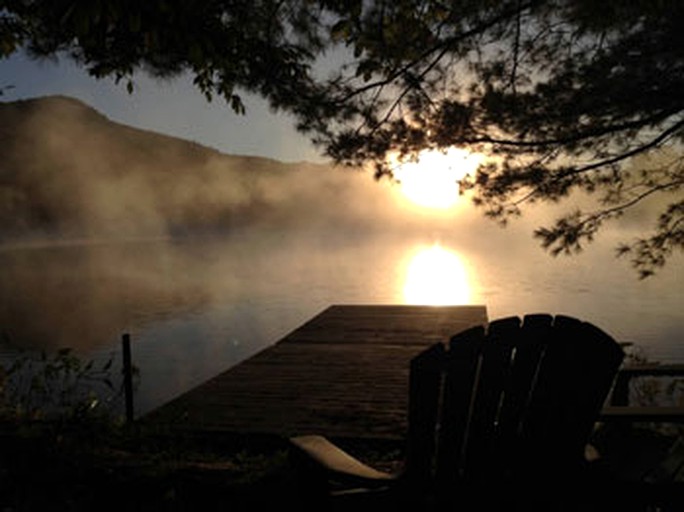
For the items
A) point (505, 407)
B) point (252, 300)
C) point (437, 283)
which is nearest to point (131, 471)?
point (505, 407)

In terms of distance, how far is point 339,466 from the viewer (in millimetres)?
2369

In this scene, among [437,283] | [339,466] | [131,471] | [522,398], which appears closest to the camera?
[339,466]

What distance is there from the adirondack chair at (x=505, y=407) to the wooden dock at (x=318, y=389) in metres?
2.73

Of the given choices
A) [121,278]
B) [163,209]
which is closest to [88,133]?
[163,209]

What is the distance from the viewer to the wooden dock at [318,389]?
5.49 metres

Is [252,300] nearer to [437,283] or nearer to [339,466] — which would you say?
[437,283]

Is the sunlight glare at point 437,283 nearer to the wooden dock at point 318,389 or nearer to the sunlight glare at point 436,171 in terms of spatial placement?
the wooden dock at point 318,389

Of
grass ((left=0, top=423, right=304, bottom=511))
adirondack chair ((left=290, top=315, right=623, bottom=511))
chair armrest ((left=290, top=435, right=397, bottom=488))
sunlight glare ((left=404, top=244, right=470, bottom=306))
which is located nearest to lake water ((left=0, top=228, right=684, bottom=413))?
sunlight glare ((left=404, top=244, right=470, bottom=306))

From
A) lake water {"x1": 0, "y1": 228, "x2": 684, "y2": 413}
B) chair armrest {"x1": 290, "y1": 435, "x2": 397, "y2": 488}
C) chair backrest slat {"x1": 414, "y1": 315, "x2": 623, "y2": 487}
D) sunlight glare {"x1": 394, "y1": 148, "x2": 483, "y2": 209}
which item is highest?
sunlight glare {"x1": 394, "y1": 148, "x2": 483, "y2": 209}

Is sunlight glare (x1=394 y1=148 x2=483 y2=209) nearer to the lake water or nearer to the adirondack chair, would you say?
the adirondack chair

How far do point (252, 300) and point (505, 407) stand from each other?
28492 millimetres

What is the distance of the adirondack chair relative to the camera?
2.37 meters

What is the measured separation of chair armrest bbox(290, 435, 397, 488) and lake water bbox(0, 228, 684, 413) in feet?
36.8

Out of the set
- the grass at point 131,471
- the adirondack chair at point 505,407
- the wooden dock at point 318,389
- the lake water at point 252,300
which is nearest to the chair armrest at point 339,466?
the adirondack chair at point 505,407
